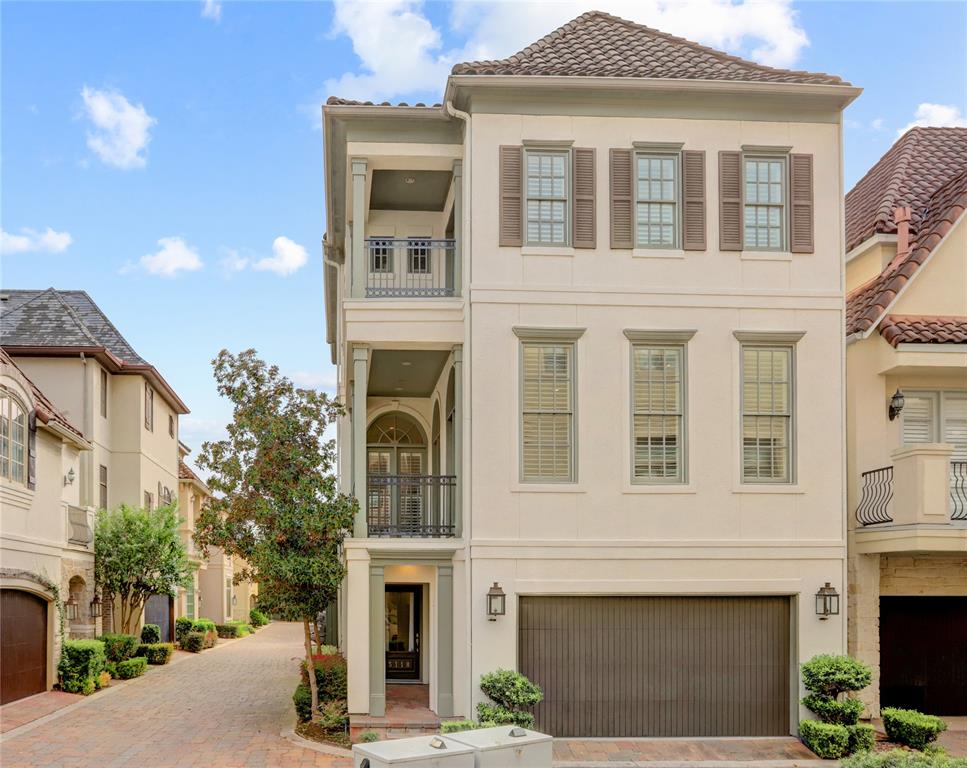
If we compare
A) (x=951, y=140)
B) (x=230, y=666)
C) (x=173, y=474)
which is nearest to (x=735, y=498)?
(x=951, y=140)

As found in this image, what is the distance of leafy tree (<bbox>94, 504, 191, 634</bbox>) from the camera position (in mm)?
27766

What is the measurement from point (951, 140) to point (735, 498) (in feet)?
33.0

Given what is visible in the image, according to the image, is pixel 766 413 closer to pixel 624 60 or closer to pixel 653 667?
pixel 653 667

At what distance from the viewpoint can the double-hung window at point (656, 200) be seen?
17266mm

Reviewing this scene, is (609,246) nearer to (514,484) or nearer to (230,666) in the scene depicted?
(514,484)

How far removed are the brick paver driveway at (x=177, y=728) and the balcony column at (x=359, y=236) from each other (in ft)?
22.8

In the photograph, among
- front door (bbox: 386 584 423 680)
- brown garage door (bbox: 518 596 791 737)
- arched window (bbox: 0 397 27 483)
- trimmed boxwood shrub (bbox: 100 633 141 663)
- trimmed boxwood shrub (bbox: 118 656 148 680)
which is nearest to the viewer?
brown garage door (bbox: 518 596 791 737)

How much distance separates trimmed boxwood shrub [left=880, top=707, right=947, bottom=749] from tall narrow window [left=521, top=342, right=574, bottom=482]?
5.77 metres

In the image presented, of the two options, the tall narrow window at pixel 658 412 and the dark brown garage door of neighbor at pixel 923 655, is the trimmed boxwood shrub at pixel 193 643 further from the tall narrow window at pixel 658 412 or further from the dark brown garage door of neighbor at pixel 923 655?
the dark brown garage door of neighbor at pixel 923 655

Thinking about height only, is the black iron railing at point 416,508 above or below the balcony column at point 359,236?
below

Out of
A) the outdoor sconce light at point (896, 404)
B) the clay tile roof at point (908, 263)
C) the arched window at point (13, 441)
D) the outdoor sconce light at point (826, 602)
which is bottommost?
the outdoor sconce light at point (826, 602)

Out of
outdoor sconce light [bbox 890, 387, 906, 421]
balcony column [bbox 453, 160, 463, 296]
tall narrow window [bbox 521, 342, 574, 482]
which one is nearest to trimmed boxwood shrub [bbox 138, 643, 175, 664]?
balcony column [bbox 453, 160, 463, 296]

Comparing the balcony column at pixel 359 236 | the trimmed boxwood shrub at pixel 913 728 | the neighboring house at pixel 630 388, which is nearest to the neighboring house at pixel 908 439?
the neighboring house at pixel 630 388

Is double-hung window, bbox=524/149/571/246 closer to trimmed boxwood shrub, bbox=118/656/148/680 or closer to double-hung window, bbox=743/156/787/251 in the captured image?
double-hung window, bbox=743/156/787/251
